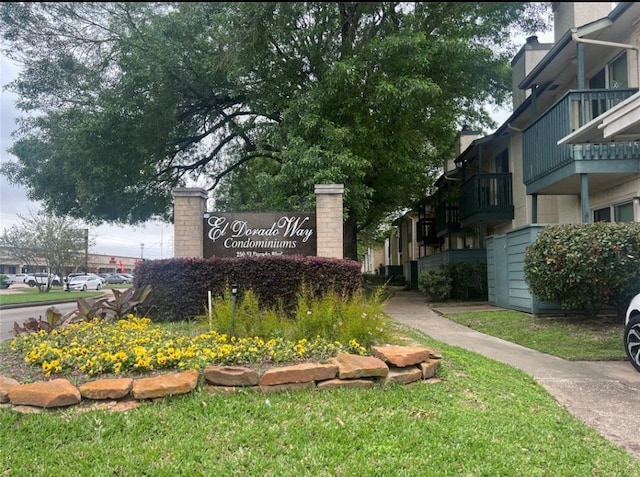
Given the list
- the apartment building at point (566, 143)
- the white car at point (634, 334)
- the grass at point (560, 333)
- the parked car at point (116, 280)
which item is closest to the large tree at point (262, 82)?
the apartment building at point (566, 143)

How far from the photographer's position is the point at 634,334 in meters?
6.12

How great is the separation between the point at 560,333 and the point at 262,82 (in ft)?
37.7

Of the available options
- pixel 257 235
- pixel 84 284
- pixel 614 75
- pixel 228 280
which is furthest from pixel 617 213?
pixel 84 284

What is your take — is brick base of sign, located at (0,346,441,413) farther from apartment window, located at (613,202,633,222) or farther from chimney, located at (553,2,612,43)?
chimney, located at (553,2,612,43)

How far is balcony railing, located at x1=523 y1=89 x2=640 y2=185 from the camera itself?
1005 centimetres

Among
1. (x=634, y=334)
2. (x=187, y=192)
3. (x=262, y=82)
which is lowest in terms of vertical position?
(x=634, y=334)

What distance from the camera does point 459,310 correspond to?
1358 cm

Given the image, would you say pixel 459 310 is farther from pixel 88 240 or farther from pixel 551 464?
pixel 88 240

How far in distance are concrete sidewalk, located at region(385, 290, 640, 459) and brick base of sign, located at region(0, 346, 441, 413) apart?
150 centimetres

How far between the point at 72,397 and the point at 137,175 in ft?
45.7

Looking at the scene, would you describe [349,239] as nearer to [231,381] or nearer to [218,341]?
[218,341]

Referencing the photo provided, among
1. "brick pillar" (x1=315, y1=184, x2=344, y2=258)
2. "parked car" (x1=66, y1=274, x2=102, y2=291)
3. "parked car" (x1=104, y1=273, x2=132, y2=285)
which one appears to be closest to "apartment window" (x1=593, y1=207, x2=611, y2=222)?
"brick pillar" (x1=315, y1=184, x2=344, y2=258)

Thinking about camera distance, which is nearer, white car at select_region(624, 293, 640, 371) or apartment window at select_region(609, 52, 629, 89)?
white car at select_region(624, 293, 640, 371)

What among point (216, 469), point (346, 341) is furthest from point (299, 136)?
point (216, 469)
